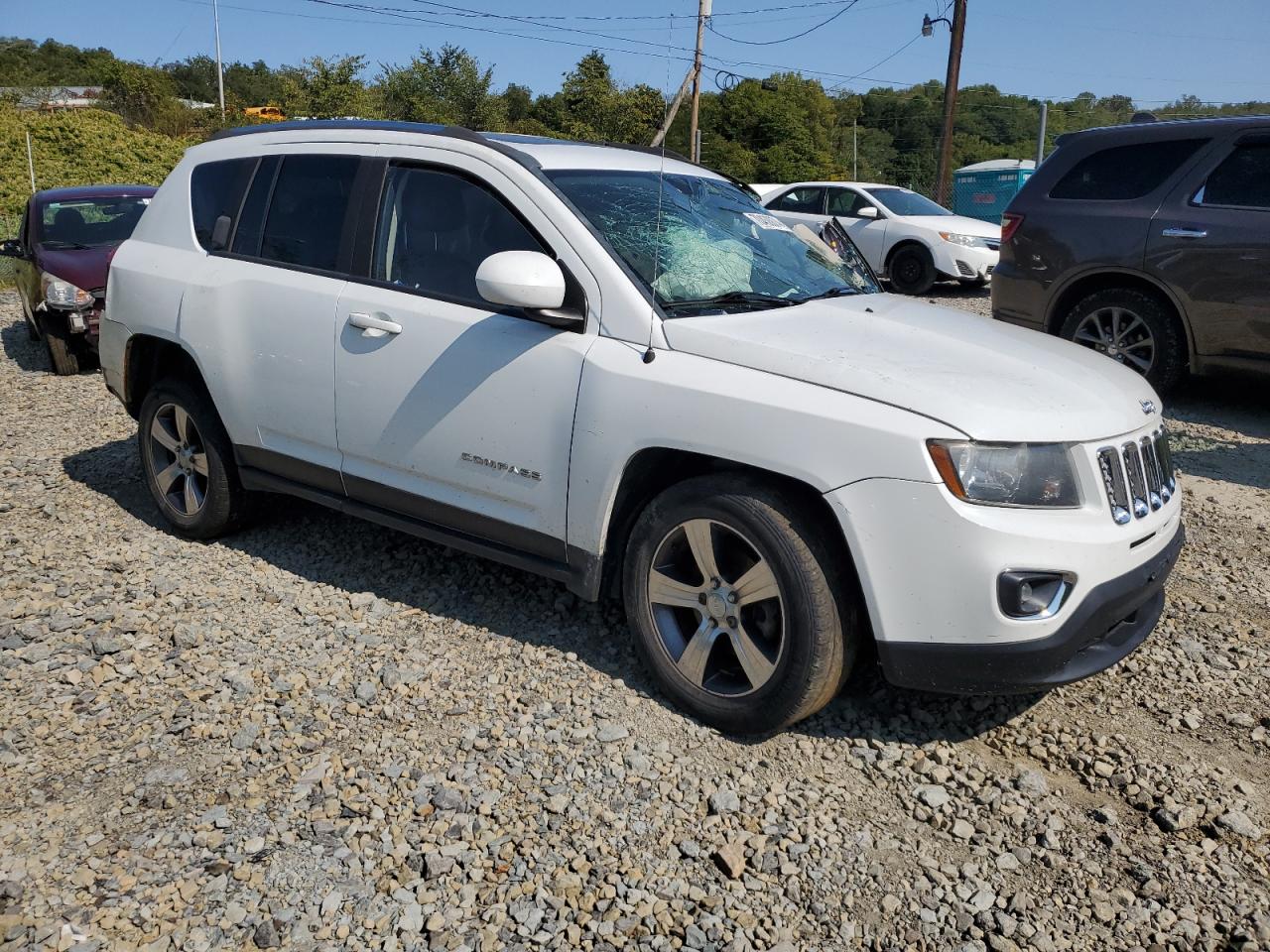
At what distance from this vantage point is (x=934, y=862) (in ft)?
9.32

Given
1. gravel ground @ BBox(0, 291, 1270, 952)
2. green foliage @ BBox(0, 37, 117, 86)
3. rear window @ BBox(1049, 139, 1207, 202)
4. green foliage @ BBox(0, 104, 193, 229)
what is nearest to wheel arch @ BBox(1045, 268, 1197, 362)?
rear window @ BBox(1049, 139, 1207, 202)

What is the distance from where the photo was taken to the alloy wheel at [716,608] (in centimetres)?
327

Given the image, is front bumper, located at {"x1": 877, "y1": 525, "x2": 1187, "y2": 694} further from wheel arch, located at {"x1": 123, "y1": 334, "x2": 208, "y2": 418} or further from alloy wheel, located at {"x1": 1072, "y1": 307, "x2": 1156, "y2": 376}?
alloy wheel, located at {"x1": 1072, "y1": 307, "x2": 1156, "y2": 376}

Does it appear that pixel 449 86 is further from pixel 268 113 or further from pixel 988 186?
pixel 988 186

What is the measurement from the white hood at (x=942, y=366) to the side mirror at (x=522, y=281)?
15.8 inches

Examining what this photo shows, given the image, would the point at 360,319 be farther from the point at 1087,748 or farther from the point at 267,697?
the point at 1087,748

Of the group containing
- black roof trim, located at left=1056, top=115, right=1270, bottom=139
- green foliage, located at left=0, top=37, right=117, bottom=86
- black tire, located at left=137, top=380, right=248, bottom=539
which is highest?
green foliage, located at left=0, top=37, right=117, bottom=86

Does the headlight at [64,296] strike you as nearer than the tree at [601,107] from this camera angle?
Yes

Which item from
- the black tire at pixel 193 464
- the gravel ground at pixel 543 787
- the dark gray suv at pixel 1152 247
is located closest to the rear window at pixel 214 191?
the black tire at pixel 193 464

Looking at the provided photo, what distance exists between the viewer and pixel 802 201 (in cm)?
1552

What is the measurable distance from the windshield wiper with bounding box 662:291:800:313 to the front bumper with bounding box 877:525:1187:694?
1.27 metres

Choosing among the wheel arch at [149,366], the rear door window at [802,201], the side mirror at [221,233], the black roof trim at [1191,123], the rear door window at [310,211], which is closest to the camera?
the rear door window at [310,211]

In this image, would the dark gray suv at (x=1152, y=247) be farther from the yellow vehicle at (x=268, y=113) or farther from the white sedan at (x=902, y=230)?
the yellow vehicle at (x=268, y=113)

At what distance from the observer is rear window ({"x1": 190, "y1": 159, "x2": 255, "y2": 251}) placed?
480cm
